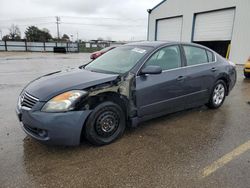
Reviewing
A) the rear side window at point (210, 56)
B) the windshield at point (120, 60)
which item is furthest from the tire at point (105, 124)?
the rear side window at point (210, 56)

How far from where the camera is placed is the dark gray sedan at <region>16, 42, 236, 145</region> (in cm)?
266

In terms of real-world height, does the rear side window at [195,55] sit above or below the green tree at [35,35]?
below

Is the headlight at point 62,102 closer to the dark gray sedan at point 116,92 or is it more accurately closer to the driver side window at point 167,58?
the dark gray sedan at point 116,92

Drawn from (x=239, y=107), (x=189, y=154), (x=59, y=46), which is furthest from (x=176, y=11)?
(x=59, y=46)

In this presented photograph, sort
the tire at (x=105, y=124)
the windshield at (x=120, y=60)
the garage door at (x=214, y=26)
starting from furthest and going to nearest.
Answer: the garage door at (x=214, y=26), the windshield at (x=120, y=60), the tire at (x=105, y=124)

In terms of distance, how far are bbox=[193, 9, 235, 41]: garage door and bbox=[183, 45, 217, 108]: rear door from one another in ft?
43.4

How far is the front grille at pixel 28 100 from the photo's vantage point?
2.71m

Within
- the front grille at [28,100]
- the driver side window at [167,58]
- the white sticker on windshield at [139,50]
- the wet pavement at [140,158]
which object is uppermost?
the white sticker on windshield at [139,50]

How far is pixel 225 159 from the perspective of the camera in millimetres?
2721

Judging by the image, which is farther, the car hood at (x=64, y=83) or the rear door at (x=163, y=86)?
the rear door at (x=163, y=86)

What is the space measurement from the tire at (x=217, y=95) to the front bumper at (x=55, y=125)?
123 inches

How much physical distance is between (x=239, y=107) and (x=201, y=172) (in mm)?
3216

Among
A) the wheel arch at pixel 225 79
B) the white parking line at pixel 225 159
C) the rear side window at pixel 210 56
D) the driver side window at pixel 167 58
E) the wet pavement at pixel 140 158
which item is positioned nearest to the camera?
the wet pavement at pixel 140 158

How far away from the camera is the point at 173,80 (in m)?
3.66
